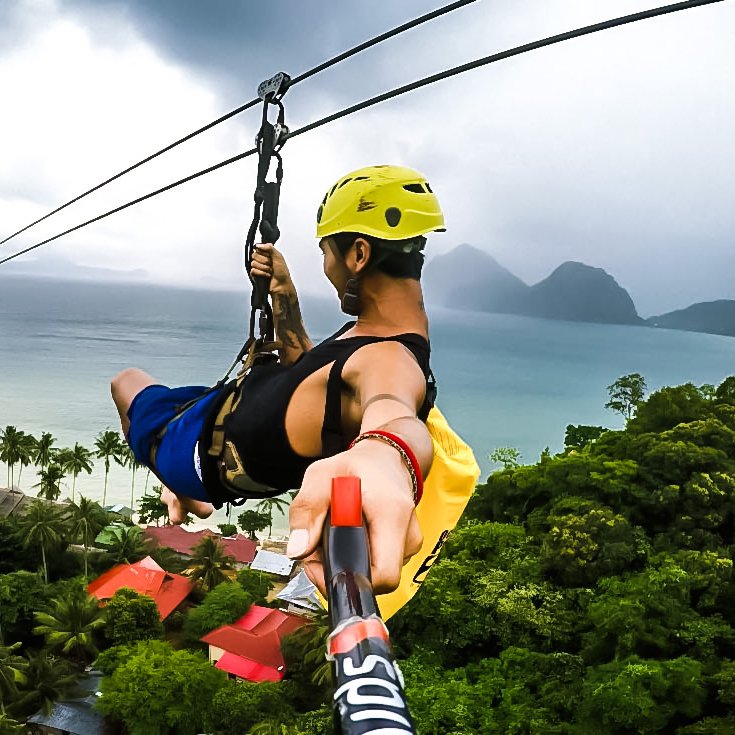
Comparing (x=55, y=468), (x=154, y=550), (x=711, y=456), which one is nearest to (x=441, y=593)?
(x=711, y=456)

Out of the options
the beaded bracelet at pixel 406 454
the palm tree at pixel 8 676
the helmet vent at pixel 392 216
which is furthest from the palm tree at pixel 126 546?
the beaded bracelet at pixel 406 454

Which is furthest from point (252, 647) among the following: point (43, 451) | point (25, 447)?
point (25, 447)

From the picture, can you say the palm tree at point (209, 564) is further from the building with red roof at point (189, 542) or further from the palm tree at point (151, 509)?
the palm tree at point (151, 509)

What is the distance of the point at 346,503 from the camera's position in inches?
40.6

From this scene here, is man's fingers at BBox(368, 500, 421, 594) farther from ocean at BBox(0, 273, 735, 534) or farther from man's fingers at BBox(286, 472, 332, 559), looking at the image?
ocean at BBox(0, 273, 735, 534)

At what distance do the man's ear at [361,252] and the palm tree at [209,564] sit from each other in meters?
25.8

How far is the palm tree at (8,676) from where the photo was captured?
17719mm

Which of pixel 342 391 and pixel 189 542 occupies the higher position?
pixel 342 391

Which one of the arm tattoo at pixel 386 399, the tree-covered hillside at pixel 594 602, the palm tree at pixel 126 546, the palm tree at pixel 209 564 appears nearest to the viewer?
the arm tattoo at pixel 386 399

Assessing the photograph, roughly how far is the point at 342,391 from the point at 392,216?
52 centimetres

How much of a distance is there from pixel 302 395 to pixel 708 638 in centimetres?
1438

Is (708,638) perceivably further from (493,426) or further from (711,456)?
(493,426)

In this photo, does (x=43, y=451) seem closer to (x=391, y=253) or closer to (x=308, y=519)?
(x=391, y=253)

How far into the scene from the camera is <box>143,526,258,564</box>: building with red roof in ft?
101
